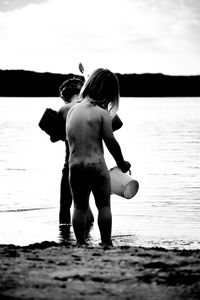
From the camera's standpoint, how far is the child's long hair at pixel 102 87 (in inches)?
222

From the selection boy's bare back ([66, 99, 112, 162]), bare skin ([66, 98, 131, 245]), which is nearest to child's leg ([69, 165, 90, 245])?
bare skin ([66, 98, 131, 245])

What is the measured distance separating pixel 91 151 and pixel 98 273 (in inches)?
59.2

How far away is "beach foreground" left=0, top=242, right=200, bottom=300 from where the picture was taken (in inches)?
151

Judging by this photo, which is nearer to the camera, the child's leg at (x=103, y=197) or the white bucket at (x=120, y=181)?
the child's leg at (x=103, y=197)

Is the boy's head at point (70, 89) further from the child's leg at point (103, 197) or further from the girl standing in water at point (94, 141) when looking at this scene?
the child's leg at point (103, 197)

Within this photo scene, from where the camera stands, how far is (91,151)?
18.4ft

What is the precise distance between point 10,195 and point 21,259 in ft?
16.2

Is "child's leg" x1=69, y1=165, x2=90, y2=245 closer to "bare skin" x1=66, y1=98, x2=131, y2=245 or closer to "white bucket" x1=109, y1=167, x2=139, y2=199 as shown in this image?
"bare skin" x1=66, y1=98, x2=131, y2=245

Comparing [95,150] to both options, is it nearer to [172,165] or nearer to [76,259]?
[76,259]

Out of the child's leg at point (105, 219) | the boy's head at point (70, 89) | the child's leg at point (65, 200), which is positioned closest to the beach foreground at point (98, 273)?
the child's leg at point (105, 219)

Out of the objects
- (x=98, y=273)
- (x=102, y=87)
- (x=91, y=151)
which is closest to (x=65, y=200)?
(x=91, y=151)

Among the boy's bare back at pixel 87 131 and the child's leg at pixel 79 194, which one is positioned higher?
the boy's bare back at pixel 87 131

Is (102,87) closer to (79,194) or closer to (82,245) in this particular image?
(79,194)

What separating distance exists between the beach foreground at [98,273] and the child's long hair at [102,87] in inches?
48.2
